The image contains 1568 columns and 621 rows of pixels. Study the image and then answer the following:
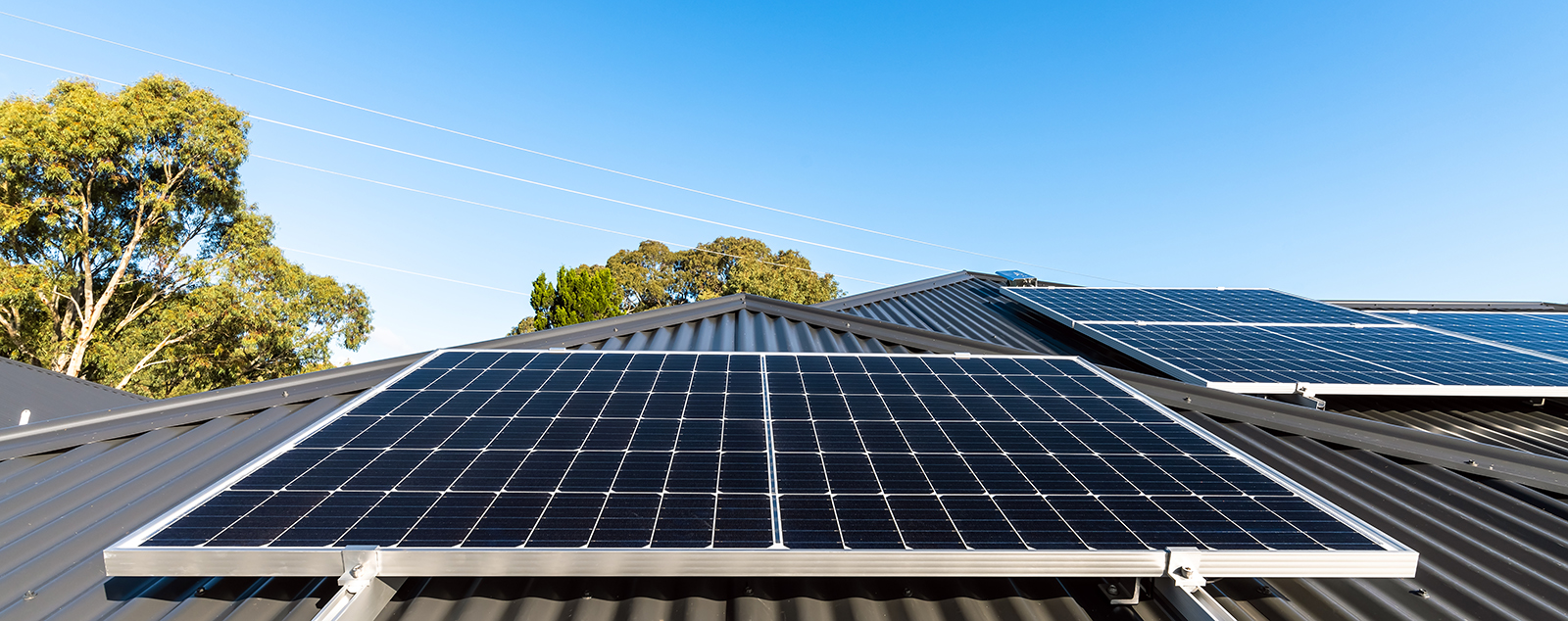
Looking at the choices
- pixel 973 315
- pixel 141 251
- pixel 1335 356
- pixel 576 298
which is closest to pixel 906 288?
pixel 973 315

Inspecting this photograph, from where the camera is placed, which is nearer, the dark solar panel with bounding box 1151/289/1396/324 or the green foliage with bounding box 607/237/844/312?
the dark solar panel with bounding box 1151/289/1396/324

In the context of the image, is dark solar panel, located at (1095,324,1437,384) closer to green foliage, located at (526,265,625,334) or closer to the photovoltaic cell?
the photovoltaic cell

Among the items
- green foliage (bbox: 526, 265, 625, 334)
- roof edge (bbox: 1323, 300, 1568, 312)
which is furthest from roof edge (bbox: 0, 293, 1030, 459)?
green foliage (bbox: 526, 265, 625, 334)

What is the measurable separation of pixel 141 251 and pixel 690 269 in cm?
3857

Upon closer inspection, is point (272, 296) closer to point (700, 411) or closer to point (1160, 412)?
point (700, 411)

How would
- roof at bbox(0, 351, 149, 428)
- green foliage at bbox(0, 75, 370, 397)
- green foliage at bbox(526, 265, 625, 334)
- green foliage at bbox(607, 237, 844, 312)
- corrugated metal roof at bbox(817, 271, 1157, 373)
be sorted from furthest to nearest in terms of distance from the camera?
green foliage at bbox(607, 237, 844, 312), green foliage at bbox(526, 265, 625, 334), green foliage at bbox(0, 75, 370, 397), corrugated metal roof at bbox(817, 271, 1157, 373), roof at bbox(0, 351, 149, 428)

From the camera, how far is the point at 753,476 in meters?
4.50

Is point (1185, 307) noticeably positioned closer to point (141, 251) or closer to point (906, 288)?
point (906, 288)

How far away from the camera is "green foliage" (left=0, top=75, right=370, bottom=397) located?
2769 cm

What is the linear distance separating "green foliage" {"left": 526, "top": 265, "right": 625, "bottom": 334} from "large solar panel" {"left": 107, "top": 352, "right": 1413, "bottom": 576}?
1574 inches

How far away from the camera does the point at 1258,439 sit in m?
7.02

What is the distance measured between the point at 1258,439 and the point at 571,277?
44168 mm

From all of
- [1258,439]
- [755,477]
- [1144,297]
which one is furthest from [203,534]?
[1144,297]

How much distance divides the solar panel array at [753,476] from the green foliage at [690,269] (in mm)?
51298
